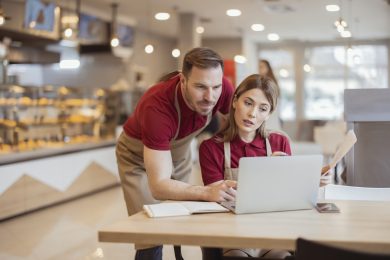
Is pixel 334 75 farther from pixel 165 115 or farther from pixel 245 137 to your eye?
pixel 165 115

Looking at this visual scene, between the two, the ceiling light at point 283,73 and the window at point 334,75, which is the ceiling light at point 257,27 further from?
the ceiling light at point 283,73

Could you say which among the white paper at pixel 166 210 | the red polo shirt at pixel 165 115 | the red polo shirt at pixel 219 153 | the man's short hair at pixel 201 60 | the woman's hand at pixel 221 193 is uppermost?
the man's short hair at pixel 201 60

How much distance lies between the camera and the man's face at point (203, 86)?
2104 mm

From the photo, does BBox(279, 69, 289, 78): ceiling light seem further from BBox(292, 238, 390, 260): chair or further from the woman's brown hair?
BBox(292, 238, 390, 260): chair

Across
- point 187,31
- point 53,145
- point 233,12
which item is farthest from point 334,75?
point 53,145

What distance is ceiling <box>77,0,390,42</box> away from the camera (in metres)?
9.12

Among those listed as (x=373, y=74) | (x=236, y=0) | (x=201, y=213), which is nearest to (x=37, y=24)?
(x=236, y=0)

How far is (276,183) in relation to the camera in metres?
1.79

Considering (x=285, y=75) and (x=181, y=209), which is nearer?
(x=181, y=209)

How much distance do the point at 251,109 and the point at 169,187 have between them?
51 centimetres

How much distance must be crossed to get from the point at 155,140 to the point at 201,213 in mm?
474

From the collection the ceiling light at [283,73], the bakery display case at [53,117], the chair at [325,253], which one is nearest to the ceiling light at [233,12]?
the bakery display case at [53,117]

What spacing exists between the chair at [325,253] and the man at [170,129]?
669mm

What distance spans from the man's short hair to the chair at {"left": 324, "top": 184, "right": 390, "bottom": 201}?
2.44 feet
